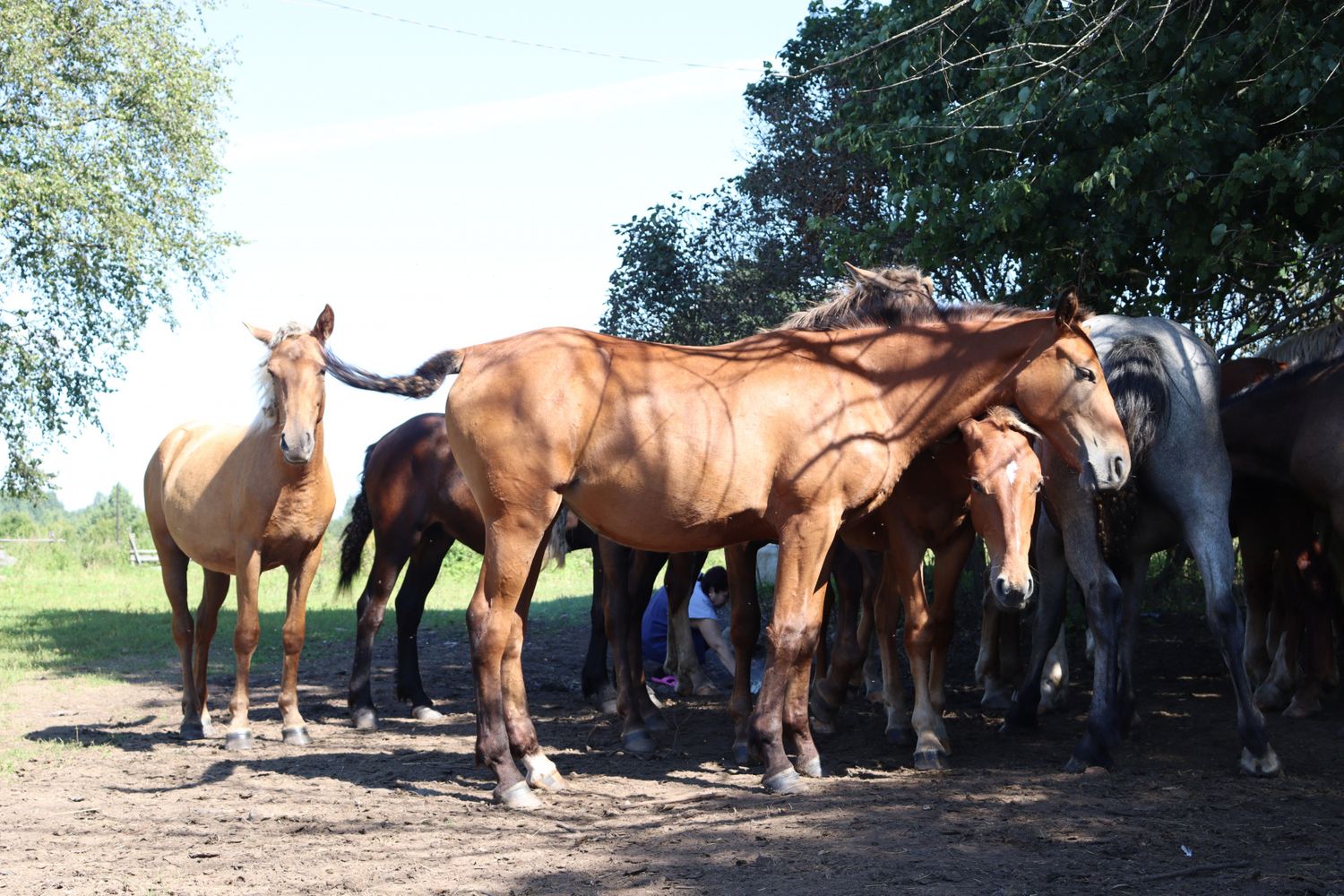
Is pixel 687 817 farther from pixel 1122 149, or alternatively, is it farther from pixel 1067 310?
pixel 1122 149

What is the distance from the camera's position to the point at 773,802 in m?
5.62

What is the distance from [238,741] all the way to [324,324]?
2.73 metres

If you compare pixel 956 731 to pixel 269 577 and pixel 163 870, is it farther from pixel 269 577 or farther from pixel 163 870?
pixel 269 577

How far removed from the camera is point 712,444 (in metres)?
5.95

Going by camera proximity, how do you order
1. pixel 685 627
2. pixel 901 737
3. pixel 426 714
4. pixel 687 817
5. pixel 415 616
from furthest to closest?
1. pixel 685 627
2. pixel 415 616
3. pixel 426 714
4. pixel 901 737
5. pixel 687 817

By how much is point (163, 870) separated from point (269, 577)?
69.2 feet

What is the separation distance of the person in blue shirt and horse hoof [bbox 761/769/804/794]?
99.4 inches

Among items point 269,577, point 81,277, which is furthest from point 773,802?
point 269,577

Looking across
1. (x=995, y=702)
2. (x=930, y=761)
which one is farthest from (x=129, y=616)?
(x=930, y=761)

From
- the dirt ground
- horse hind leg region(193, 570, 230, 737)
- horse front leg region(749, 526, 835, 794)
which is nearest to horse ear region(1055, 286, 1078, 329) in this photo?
horse front leg region(749, 526, 835, 794)

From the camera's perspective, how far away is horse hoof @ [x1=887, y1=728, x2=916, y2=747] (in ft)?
22.6

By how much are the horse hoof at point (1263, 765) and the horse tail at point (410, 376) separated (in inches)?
176

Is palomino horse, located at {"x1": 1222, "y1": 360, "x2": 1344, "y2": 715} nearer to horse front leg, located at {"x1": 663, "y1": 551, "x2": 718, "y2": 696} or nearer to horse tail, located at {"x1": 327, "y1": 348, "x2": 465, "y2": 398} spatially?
horse front leg, located at {"x1": 663, "y1": 551, "x2": 718, "y2": 696}

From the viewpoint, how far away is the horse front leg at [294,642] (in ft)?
25.6
